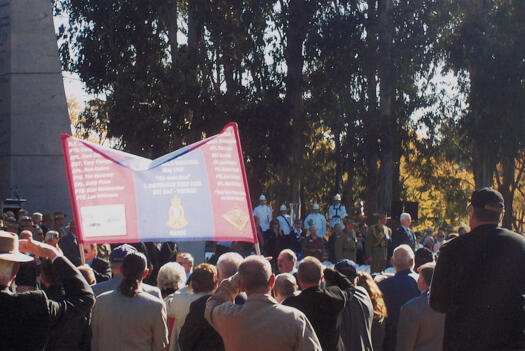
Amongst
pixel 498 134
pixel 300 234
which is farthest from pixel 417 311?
pixel 498 134

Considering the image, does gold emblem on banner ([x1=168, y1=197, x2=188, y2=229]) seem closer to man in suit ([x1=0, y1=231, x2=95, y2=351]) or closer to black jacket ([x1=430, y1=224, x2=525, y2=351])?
man in suit ([x1=0, y1=231, x2=95, y2=351])

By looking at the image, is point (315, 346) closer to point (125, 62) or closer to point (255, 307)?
point (255, 307)

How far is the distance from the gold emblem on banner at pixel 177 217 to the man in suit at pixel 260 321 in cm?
317

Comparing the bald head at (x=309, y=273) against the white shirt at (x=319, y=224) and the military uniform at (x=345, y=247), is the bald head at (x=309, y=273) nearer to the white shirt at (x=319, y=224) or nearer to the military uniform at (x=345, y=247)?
the military uniform at (x=345, y=247)

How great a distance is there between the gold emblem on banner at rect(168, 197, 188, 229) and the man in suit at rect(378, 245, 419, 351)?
1.82 m

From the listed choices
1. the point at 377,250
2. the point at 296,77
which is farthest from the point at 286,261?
the point at 296,77

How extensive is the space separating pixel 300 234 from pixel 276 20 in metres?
11.3

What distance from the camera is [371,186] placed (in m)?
33.9

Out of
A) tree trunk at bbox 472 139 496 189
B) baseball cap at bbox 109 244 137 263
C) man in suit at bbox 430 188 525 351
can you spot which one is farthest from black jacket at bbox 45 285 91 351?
tree trunk at bbox 472 139 496 189

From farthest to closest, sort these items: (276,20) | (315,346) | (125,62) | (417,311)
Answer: (276,20)
(125,62)
(417,311)
(315,346)

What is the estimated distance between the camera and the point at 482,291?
14.6 feet

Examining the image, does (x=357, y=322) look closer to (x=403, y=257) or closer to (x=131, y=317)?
(x=403, y=257)

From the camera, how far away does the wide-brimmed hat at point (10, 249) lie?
4.49m

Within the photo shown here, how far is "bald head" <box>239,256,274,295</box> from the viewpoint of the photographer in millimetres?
4586
